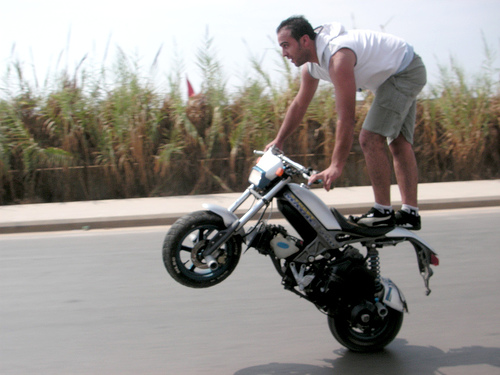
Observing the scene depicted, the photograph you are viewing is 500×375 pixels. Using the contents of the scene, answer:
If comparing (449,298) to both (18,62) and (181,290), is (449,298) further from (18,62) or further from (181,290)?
(18,62)

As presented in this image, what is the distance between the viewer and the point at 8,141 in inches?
364

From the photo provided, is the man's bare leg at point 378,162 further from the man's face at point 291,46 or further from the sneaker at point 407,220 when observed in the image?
Answer: the man's face at point 291,46

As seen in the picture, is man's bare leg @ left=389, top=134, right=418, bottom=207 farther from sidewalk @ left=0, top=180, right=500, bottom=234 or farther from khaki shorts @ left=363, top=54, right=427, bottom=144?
sidewalk @ left=0, top=180, right=500, bottom=234

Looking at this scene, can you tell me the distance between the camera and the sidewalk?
7320 millimetres

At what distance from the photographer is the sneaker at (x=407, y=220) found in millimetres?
3557

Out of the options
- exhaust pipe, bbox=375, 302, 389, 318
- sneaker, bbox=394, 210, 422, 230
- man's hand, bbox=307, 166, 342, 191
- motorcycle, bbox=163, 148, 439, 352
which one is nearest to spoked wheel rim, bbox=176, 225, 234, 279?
motorcycle, bbox=163, 148, 439, 352

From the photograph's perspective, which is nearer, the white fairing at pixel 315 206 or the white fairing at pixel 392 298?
the white fairing at pixel 315 206

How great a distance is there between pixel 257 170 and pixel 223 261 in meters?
0.49

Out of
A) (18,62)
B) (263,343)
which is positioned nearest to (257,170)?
(263,343)

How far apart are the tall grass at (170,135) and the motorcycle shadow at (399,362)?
6.22 metres

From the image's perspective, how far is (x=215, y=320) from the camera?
398 cm

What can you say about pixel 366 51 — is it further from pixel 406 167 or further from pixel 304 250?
pixel 304 250

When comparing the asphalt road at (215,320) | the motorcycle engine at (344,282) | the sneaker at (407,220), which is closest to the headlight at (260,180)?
the motorcycle engine at (344,282)

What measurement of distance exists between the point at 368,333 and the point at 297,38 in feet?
5.28
